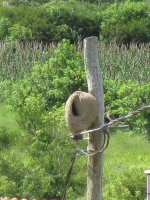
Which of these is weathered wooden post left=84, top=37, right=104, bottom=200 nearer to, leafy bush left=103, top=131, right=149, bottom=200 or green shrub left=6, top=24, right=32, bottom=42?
leafy bush left=103, top=131, right=149, bottom=200

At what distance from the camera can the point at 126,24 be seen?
28156mm

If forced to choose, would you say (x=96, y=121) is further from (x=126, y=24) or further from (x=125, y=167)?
(x=126, y=24)

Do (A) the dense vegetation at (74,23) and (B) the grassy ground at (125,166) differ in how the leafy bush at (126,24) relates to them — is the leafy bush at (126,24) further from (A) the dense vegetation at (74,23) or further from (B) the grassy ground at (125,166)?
(B) the grassy ground at (125,166)

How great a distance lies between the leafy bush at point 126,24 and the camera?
27.5m

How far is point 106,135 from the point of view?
18.4 feet

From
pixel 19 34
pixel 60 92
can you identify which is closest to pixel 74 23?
pixel 19 34

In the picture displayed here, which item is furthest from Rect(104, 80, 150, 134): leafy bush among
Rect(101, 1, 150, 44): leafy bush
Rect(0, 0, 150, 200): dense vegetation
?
Rect(101, 1, 150, 44): leafy bush

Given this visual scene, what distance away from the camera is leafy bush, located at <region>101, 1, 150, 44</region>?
27453mm

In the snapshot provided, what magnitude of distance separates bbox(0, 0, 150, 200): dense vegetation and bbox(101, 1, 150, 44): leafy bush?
1.3 inches

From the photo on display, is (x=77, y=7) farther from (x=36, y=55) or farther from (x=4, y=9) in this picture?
(x=36, y=55)

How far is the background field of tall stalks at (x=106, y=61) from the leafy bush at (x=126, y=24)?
211 inches

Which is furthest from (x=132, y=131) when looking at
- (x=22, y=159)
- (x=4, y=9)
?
(x=4, y=9)

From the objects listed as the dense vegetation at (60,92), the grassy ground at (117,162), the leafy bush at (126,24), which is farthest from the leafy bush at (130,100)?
the leafy bush at (126,24)

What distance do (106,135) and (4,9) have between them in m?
25.2
